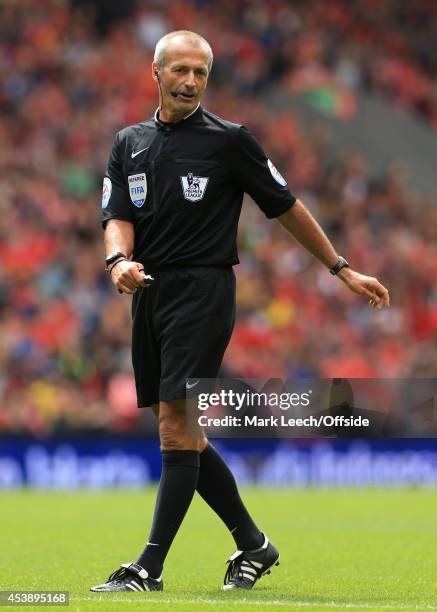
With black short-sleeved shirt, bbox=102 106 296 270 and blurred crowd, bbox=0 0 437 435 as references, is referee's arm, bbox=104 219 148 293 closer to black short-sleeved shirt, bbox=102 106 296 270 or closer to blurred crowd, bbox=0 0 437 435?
black short-sleeved shirt, bbox=102 106 296 270

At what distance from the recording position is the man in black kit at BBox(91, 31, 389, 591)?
608 centimetres

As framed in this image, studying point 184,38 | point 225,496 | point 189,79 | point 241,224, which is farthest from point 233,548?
point 241,224

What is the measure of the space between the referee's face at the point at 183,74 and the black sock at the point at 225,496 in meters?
1.58

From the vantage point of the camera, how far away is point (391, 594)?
20.6ft

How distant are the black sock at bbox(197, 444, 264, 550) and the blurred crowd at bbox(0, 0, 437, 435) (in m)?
11.0

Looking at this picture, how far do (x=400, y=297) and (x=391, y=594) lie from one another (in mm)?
14190

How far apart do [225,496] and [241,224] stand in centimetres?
1385

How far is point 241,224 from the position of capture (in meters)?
20.2

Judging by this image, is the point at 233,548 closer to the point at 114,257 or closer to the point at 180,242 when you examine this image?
the point at 180,242

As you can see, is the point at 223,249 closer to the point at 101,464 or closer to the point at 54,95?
the point at 101,464

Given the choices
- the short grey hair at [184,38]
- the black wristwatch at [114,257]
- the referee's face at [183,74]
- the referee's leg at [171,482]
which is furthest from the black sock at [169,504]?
the short grey hair at [184,38]

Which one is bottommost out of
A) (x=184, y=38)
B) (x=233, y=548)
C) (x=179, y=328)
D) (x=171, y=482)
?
(x=233, y=548)

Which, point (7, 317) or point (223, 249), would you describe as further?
point (7, 317)

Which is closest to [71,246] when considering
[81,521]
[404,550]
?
[81,521]
